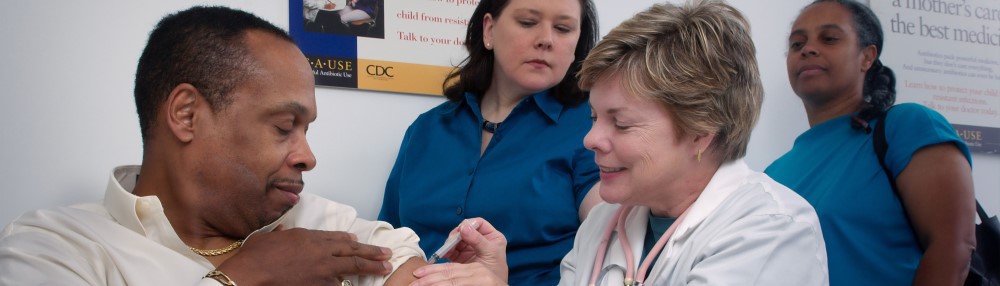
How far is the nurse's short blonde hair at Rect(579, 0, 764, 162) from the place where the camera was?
159cm

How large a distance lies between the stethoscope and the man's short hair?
679mm

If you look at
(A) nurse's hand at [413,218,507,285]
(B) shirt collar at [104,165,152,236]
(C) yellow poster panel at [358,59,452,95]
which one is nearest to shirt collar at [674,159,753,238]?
(A) nurse's hand at [413,218,507,285]

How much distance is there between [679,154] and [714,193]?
9 cm

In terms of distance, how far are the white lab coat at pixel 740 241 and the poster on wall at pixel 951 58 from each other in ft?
5.53

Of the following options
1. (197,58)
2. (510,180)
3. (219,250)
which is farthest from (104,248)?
(510,180)

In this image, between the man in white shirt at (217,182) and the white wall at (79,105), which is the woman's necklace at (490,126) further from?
the man in white shirt at (217,182)

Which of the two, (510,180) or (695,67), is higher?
(695,67)

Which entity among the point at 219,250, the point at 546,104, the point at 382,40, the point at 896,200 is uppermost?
the point at 382,40

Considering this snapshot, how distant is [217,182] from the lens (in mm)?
1437

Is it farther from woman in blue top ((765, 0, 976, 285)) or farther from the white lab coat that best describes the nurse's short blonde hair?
woman in blue top ((765, 0, 976, 285))

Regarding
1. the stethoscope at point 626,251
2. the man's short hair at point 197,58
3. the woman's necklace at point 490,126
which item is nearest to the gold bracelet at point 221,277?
the man's short hair at point 197,58

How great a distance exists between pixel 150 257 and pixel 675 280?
31.6 inches

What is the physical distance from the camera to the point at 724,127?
162 centimetres

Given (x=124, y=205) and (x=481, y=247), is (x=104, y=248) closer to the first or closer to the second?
(x=124, y=205)
